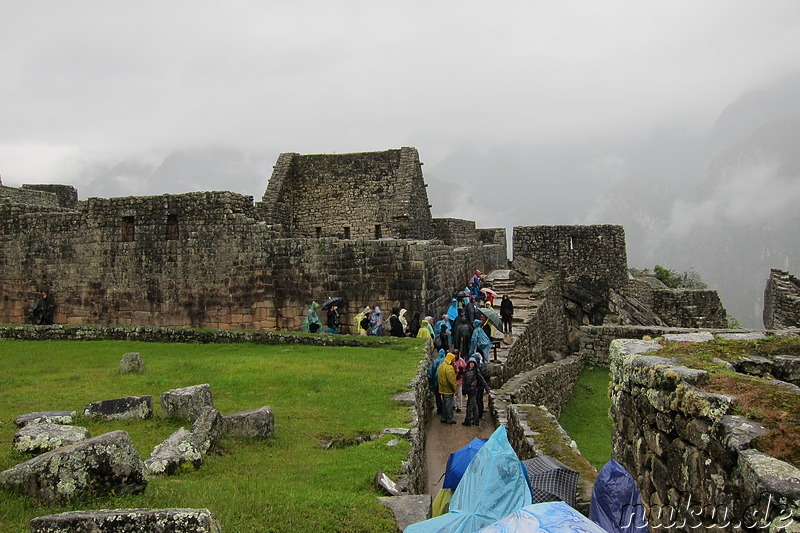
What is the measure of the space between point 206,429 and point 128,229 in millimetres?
15248

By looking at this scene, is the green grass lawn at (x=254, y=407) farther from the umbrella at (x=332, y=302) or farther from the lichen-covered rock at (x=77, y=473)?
the umbrella at (x=332, y=302)

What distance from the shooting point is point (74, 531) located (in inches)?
142

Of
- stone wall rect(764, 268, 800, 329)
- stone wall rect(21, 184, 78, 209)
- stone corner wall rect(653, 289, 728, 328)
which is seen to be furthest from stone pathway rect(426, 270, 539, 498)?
stone wall rect(21, 184, 78, 209)

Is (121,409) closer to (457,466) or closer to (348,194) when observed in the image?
(457,466)

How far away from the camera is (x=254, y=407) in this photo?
901 centimetres

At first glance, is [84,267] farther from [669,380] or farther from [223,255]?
[669,380]

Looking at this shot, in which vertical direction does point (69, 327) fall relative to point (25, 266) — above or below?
below

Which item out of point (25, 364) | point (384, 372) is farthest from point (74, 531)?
point (25, 364)

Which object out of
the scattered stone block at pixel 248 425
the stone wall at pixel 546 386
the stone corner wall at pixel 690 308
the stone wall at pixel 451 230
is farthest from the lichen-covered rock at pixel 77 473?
the stone corner wall at pixel 690 308

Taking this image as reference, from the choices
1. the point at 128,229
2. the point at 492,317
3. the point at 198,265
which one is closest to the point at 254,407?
the point at 492,317

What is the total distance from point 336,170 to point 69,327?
12.8 metres

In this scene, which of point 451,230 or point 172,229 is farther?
point 451,230

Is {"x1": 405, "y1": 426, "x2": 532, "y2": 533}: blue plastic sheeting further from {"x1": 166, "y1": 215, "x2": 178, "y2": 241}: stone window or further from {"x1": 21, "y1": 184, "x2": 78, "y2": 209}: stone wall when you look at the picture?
{"x1": 21, "y1": 184, "x2": 78, "y2": 209}: stone wall

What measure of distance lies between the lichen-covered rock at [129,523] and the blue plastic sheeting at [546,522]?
1.77m
